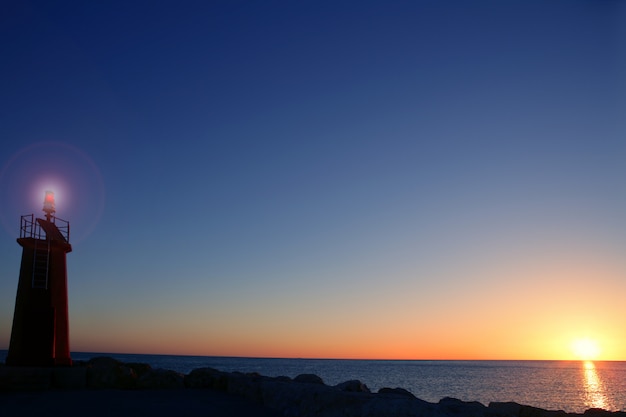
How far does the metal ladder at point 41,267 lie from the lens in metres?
16.9

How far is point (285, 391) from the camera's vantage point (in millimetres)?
11891

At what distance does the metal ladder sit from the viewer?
1688cm

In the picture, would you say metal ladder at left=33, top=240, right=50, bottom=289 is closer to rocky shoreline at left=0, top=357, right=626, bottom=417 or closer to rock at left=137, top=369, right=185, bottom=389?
rocky shoreline at left=0, top=357, right=626, bottom=417

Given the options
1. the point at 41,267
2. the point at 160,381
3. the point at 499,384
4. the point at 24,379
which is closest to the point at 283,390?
the point at 160,381

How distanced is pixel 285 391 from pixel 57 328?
9694mm

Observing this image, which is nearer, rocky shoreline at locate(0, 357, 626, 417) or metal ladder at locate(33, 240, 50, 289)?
rocky shoreline at locate(0, 357, 626, 417)

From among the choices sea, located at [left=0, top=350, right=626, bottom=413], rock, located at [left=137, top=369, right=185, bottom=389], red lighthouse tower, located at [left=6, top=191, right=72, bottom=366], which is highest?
red lighthouse tower, located at [left=6, top=191, right=72, bottom=366]

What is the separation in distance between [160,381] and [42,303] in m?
4.68

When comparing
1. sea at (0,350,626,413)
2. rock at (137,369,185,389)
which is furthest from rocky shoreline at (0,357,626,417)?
sea at (0,350,626,413)

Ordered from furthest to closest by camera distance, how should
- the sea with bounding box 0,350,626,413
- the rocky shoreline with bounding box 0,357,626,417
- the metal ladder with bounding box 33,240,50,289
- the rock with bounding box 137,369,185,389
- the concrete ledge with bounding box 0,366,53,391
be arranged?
the sea with bounding box 0,350,626,413, the rock with bounding box 137,369,185,389, the metal ladder with bounding box 33,240,50,289, the concrete ledge with bounding box 0,366,53,391, the rocky shoreline with bounding box 0,357,626,417

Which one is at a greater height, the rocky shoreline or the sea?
the rocky shoreline

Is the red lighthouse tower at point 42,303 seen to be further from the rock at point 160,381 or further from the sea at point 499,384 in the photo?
the sea at point 499,384

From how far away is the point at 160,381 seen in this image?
17125 millimetres

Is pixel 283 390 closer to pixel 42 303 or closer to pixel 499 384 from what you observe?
pixel 42 303
